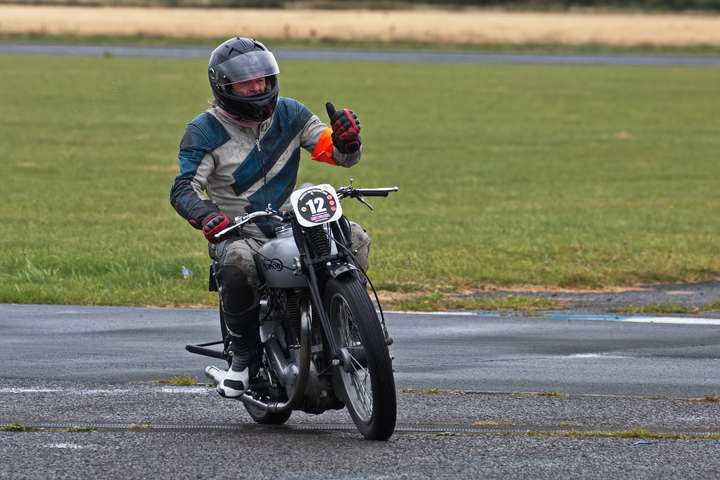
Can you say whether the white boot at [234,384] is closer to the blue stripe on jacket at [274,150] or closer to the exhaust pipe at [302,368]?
the exhaust pipe at [302,368]

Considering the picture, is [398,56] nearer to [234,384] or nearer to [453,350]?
[453,350]

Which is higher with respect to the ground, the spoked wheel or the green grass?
the spoked wheel

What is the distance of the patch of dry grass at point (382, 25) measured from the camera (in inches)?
2338

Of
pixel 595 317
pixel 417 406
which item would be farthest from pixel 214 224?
pixel 595 317

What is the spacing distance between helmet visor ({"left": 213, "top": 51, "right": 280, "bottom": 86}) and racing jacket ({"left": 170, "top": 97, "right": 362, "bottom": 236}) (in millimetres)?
201

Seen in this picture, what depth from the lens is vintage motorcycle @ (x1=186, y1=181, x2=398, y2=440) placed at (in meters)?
6.39

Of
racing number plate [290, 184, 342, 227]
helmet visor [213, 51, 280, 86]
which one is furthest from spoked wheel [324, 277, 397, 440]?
helmet visor [213, 51, 280, 86]

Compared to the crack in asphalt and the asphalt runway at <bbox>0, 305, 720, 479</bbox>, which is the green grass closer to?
the asphalt runway at <bbox>0, 305, 720, 479</bbox>

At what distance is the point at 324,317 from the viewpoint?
659cm

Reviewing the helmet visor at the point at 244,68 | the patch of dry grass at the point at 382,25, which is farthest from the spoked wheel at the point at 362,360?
the patch of dry grass at the point at 382,25

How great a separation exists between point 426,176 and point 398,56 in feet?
95.9

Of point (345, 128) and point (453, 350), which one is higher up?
point (345, 128)

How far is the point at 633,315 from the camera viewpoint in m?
11.1

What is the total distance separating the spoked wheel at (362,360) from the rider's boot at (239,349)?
1.87 feet
